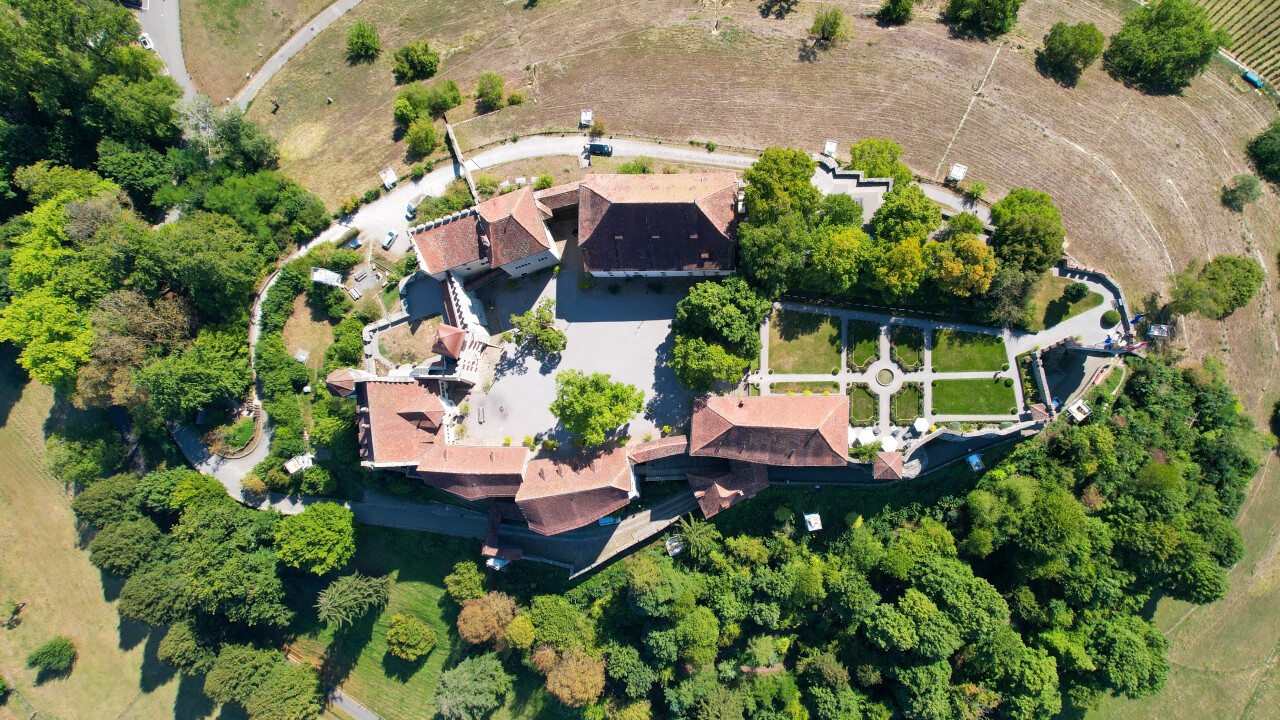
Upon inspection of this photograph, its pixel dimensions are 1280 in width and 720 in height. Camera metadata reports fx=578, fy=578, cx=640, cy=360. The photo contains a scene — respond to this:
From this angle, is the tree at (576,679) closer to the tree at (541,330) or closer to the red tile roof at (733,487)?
the red tile roof at (733,487)

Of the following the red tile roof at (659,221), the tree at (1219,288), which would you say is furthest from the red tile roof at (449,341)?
the tree at (1219,288)

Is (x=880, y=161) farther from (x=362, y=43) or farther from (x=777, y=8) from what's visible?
(x=362, y=43)

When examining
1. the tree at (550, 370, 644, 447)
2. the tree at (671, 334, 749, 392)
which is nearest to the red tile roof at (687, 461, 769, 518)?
A: the tree at (671, 334, 749, 392)

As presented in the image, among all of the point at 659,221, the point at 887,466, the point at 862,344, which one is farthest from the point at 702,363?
the point at 887,466

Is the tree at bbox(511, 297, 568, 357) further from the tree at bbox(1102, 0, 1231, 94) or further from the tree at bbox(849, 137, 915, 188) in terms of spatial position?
the tree at bbox(1102, 0, 1231, 94)

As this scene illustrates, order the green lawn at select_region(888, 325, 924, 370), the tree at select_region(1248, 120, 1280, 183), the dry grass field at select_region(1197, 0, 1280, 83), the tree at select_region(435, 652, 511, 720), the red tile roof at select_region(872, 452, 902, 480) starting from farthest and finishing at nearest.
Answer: the dry grass field at select_region(1197, 0, 1280, 83) < the tree at select_region(1248, 120, 1280, 183) < the tree at select_region(435, 652, 511, 720) < the green lawn at select_region(888, 325, 924, 370) < the red tile roof at select_region(872, 452, 902, 480)
